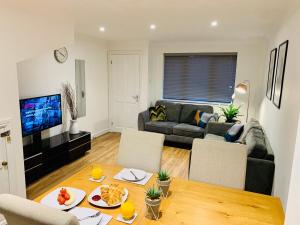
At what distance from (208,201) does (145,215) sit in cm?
46

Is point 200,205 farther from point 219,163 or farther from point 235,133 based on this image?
point 235,133

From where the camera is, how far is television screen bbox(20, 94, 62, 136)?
3.32m

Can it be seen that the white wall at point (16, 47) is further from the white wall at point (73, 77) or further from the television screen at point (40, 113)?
the white wall at point (73, 77)

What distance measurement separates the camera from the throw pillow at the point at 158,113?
5359mm

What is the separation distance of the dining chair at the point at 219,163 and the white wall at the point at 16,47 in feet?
5.79

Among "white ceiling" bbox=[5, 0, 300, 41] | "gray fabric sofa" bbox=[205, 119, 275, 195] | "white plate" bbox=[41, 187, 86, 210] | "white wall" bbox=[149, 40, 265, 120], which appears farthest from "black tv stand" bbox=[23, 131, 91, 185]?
"white wall" bbox=[149, 40, 265, 120]

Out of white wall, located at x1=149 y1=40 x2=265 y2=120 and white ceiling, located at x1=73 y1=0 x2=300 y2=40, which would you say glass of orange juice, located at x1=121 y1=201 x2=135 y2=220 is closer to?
white ceiling, located at x1=73 y1=0 x2=300 y2=40

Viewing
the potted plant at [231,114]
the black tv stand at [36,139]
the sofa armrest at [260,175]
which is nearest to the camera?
the sofa armrest at [260,175]

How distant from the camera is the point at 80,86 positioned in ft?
16.1

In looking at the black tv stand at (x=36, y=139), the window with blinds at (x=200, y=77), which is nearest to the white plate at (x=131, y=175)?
the black tv stand at (x=36, y=139)

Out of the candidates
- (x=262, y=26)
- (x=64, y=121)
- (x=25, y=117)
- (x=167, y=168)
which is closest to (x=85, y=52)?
(x=64, y=121)

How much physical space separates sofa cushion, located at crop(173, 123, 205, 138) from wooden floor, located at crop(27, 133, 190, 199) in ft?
1.18

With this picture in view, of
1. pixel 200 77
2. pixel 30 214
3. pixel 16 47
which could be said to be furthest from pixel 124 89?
pixel 30 214

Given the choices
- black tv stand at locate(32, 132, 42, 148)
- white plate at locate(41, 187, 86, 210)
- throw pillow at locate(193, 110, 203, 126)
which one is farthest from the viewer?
throw pillow at locate(193, 110, 203, 126)
